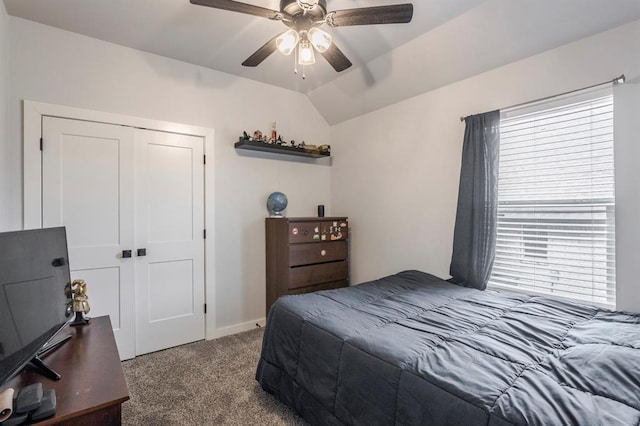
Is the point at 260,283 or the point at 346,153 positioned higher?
the point at 346,153

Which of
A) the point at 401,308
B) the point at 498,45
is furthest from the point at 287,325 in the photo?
the point at 498,45

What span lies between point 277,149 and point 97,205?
5.71 ft

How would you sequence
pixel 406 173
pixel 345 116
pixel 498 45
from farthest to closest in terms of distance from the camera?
pixel 345 116 → pixel 406 173 → pixel 498 45

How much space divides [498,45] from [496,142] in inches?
28.4

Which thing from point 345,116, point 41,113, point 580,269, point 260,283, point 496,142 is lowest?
point 260,283

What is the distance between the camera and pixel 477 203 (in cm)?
252

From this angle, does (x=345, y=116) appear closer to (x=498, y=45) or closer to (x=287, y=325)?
(x=498, y=45)

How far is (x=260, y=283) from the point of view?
3.49m

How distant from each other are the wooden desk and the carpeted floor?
2.60 ft

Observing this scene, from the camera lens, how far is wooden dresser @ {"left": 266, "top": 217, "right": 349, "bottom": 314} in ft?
10.4

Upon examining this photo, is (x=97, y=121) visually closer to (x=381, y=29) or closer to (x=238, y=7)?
(x=238, y=7)

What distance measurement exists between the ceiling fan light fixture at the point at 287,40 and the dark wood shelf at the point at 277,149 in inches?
53.2

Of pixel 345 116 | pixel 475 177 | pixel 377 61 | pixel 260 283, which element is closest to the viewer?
pixel 475 177

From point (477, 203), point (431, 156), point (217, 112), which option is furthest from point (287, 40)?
point (477, 203)
